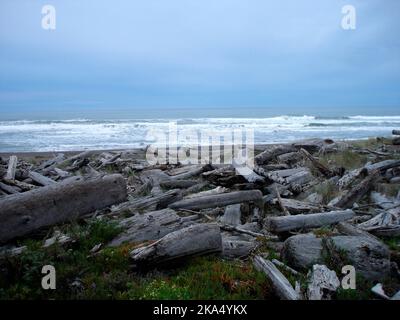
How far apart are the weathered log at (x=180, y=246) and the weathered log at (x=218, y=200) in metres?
2.50

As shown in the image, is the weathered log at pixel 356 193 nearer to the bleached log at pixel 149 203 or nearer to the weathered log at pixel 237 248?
the weathered log at pixel 237 248

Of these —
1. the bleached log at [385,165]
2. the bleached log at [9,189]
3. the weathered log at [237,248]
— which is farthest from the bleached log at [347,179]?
the bleached log at [9,189]

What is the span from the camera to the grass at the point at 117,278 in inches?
180

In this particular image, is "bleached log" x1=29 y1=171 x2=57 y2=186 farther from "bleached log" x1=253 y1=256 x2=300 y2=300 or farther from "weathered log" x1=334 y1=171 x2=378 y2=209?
"weathered log" x1=334 y1=171 x2=378 y2=209

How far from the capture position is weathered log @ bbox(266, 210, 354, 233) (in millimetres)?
6680

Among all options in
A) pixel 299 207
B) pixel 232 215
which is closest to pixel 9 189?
pixel 232 215

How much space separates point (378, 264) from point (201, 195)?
457 cm

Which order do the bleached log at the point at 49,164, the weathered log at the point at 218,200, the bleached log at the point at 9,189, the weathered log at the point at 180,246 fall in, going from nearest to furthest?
1. the weathered log at the point at 180,246
2. the weathered log at the point at 218,200
3. the bleached log at the point at 9,189
4. the bleached log at the point at 49,164

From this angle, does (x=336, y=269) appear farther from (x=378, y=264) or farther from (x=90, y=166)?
(x=90, y=166)

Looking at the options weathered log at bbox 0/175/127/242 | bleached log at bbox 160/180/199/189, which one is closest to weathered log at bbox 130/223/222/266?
weathered log at bbox 0/175/127/242

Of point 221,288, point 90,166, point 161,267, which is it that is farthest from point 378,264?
point 90,166

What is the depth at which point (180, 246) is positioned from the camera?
528cm

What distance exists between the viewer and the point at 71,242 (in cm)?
584

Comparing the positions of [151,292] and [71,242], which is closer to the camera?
[151,292]
